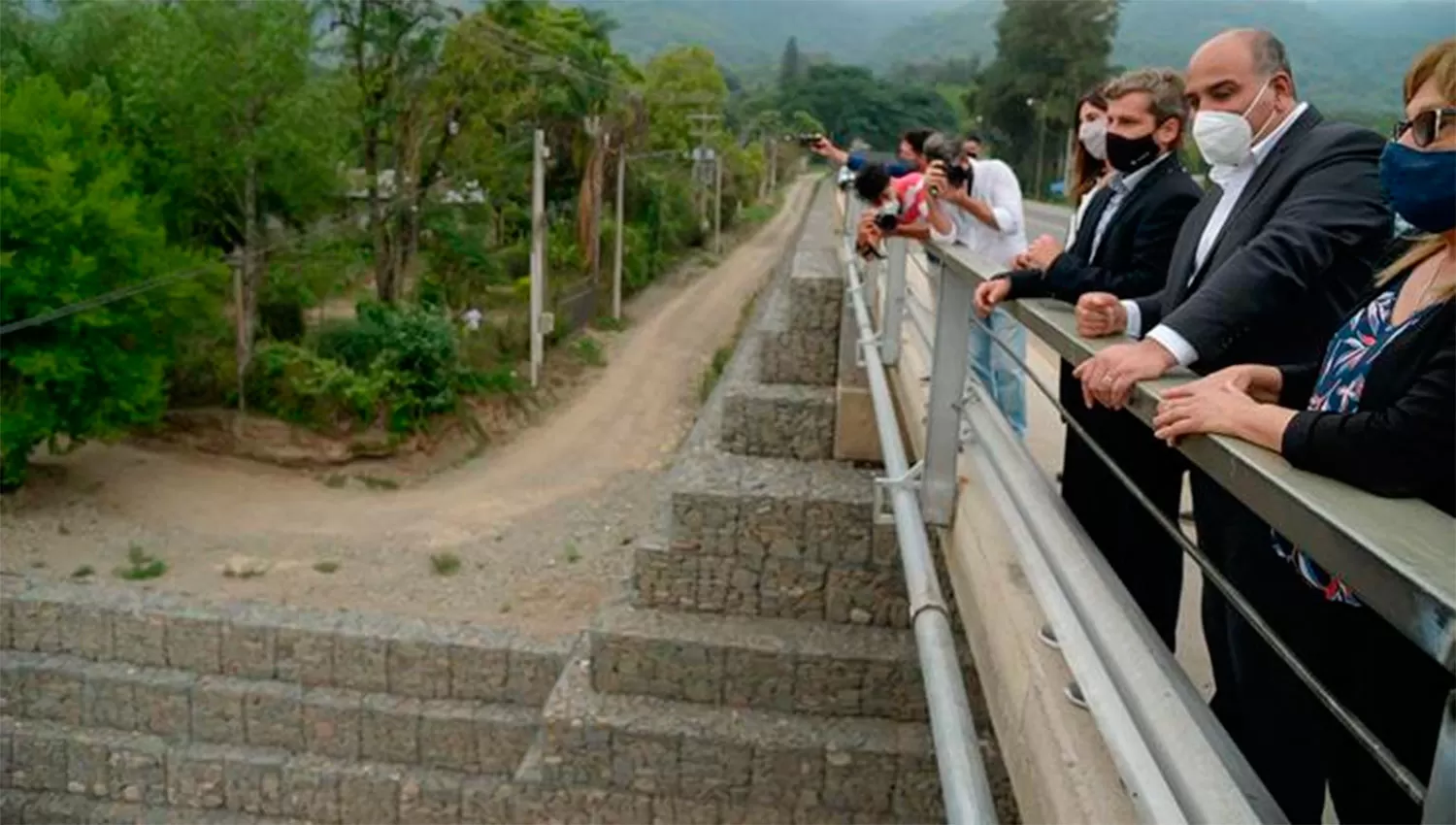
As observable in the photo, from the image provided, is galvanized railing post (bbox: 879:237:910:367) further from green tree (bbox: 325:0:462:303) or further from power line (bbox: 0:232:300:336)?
green tree (bbox: 325:0:462:303)

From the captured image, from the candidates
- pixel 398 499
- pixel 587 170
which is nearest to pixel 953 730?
pixel 398 499

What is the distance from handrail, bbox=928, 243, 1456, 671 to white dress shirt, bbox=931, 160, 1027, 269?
10.4ft

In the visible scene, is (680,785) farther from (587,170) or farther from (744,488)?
(587,170)

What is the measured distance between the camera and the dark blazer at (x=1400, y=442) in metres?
1.28

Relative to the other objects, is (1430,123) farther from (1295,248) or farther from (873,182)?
(873,182)

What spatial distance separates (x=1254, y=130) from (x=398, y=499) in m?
12.2

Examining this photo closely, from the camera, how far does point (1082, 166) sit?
3.49 meters

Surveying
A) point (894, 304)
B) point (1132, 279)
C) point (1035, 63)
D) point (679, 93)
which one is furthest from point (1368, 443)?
point (1035, 63)

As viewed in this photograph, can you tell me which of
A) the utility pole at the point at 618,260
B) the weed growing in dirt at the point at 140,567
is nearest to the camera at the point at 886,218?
the weed growing in dirt at the point at 140,567

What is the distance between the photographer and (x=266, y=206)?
50.9 ft

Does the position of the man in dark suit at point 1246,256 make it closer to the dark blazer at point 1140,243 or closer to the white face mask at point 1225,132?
the white face mask at point 1225,132

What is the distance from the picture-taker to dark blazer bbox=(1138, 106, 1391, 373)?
1920 millimetres

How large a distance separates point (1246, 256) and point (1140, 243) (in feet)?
2.73

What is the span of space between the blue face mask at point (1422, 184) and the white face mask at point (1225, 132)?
0.82 metres
